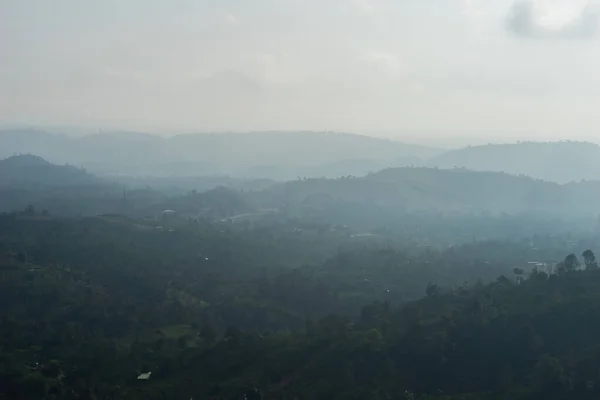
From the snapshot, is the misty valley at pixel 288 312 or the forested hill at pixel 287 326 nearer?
the forested hill at pixel 287 326

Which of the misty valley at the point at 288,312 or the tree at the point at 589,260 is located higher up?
the tree at the point at 589,260

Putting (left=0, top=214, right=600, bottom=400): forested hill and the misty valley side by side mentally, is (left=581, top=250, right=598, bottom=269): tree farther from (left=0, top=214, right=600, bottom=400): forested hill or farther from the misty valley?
the misty valley

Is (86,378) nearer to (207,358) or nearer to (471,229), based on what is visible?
(207,358)

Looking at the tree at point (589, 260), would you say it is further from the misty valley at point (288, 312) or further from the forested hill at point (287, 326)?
the misty valley at point (288, 312)

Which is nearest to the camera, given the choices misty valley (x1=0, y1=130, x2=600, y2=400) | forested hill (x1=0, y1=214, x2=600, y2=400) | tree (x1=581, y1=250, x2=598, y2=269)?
forested hill (x1=0, y1=214, x2=600, y2=400)

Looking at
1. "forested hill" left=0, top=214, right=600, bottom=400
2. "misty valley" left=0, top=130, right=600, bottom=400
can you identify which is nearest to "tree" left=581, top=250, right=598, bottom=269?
"forested hill" left=0, top=214, right=600, bottom=400

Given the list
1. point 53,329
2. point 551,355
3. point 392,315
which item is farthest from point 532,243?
point 53,329

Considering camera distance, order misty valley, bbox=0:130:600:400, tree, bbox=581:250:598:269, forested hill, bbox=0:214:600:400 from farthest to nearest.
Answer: tree, bbox=581:250:598:269, misty valley, bbox=0:130:600:400, forested hill, bbox=0:214:600:400

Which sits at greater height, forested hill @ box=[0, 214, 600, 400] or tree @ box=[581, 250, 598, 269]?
tree @ box=[581, 250, 598, 269]

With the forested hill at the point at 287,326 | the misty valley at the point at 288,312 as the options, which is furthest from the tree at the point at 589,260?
the misty valley at the point at 288,312

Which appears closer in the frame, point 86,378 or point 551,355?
point 551,355

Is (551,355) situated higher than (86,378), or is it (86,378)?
(551,355)
